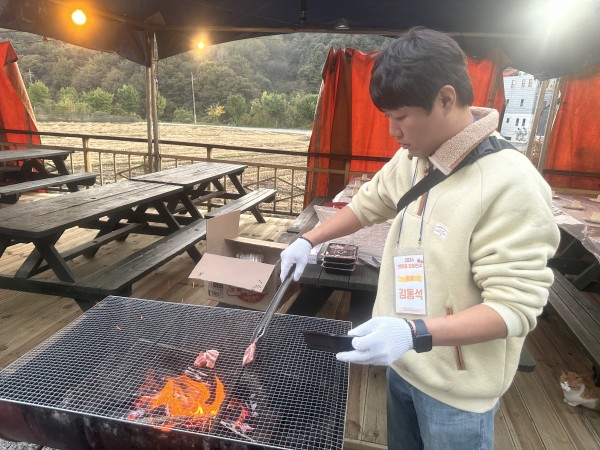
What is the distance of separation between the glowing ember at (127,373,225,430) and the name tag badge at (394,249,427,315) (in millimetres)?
729

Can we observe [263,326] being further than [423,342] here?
Yes

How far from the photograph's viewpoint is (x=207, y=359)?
156cm

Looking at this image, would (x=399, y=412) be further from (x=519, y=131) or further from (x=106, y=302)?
(x=519, y=131)

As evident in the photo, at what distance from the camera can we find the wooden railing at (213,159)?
21.9ft

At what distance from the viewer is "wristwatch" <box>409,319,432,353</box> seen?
0.99 meters

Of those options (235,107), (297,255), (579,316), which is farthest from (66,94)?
(579,316)

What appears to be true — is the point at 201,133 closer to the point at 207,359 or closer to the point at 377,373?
the point at 377,373

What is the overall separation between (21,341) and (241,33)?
4.96 m

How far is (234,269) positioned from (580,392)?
95.5 inches

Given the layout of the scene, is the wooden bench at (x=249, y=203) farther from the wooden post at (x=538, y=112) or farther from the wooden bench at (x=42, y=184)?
the wooden post at (x=538, y=112)

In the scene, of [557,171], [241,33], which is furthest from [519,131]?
[241,33]

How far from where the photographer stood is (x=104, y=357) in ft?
5.14

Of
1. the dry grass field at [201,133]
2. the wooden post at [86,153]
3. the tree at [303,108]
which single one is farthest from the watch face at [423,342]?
the tree at [303,108]

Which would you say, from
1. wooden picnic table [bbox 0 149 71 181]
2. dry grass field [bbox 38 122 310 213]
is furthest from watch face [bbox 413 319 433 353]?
dry grass field [bbox 38 122 310 213]
